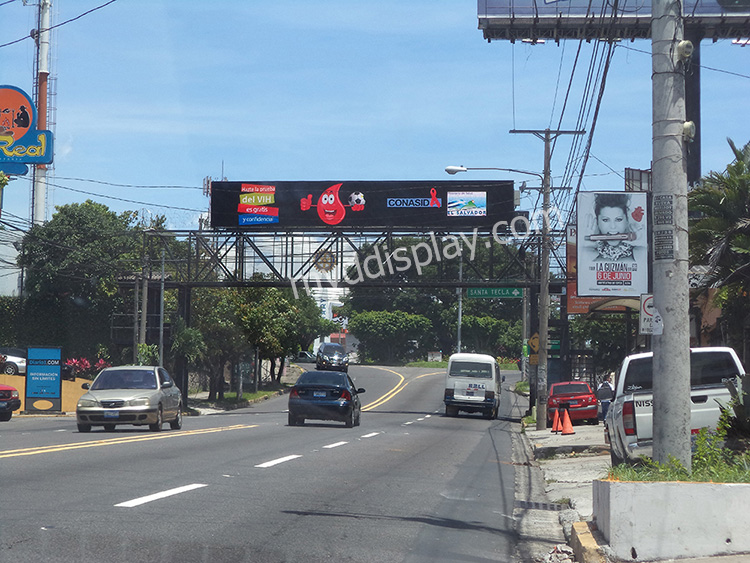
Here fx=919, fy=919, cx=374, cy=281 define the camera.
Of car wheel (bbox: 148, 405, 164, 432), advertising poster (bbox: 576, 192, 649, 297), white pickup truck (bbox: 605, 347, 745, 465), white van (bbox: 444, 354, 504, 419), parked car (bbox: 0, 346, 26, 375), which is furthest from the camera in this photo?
parked car (bbox: 0, 346, 26, 375)

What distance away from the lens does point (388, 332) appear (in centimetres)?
10456

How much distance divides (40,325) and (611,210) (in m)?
48.5

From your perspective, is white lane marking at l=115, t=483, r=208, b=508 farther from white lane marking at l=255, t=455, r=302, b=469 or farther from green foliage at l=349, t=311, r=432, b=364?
green foliage at l=349, t=311, r=432, b=364

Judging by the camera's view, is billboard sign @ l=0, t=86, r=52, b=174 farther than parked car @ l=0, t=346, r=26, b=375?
No

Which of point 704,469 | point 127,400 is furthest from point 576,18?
point 704,469

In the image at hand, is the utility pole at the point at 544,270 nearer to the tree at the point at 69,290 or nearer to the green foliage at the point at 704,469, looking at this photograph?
the green foliage at the point at 704,469

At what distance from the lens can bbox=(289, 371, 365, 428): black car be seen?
81.6ft

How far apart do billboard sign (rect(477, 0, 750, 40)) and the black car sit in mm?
23006

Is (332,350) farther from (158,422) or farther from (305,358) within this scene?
(158,422)

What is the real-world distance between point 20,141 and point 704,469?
3319 centimetres

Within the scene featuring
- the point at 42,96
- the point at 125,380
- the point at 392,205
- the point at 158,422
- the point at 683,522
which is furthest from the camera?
the point at 42,96

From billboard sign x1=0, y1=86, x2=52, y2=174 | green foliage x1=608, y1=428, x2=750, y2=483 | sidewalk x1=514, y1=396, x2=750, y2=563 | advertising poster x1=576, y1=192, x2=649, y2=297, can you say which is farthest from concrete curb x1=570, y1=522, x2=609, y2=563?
billboard sign x1=0, y1=86, x2=52, y2=174

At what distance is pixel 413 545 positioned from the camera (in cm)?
825

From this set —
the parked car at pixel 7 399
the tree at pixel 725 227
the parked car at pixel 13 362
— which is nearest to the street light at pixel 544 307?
the tree at pixel 725 227
